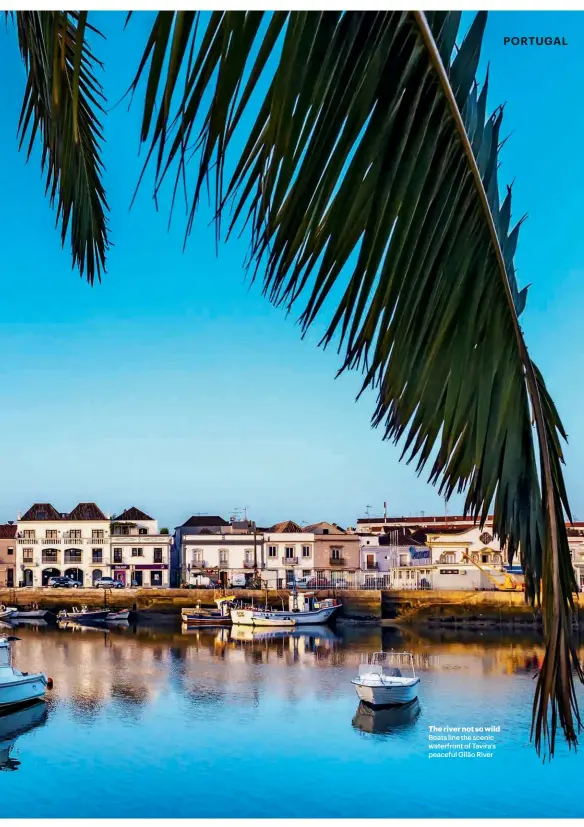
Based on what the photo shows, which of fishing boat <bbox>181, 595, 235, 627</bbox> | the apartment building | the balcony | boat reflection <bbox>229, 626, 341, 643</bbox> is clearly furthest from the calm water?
fishing boat <bbox>181, 595, 235, 627</bbox>

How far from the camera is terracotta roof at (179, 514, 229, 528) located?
343 inches

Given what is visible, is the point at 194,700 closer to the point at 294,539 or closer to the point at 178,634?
the point at 294,539

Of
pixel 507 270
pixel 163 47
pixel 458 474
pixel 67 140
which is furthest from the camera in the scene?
pixel 67 140

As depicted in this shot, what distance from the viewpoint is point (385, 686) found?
6.71 meters

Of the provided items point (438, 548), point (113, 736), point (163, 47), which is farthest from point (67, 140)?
point (438, 548)

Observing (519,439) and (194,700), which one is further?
(194,700)

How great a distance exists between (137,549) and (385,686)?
389 centimetres

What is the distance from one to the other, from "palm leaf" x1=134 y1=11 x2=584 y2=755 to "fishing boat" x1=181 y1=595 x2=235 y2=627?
13.1 meters

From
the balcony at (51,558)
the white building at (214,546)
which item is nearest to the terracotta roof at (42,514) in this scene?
the balcony at (51,558)

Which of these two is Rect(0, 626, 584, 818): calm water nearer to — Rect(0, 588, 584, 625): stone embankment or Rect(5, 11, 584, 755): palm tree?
Rect(0, 588, 584, 625): stone embankment

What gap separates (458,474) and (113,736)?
580 cm

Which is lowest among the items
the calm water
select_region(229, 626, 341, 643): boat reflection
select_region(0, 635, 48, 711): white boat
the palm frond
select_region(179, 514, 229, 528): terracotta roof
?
select_region(229, 626, 341, 643): boat reflection

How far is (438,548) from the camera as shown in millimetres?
7984

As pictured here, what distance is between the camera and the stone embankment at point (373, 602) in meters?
10.5
